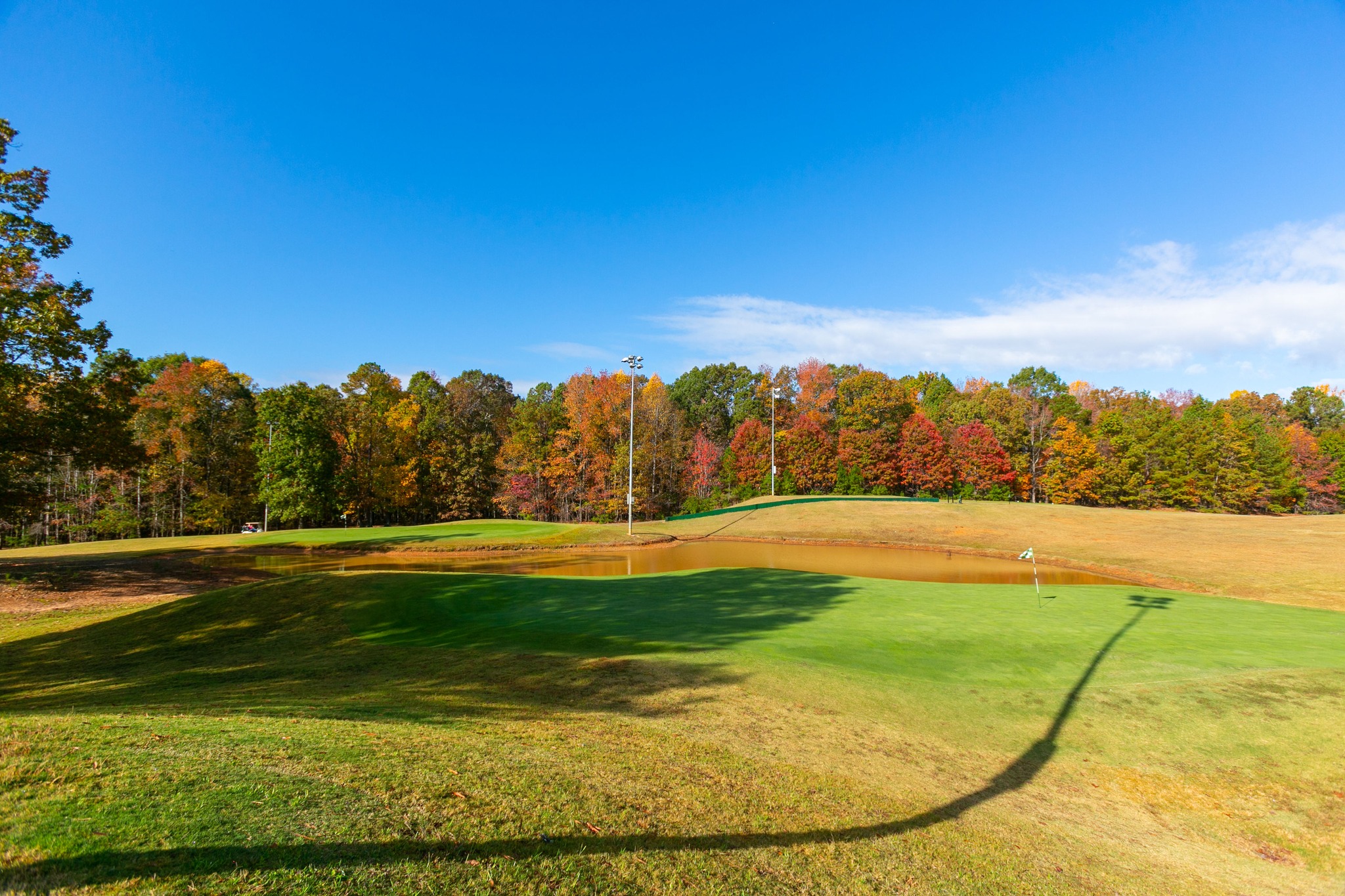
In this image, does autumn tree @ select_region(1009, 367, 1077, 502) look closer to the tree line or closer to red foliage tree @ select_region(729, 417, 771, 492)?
the tree line

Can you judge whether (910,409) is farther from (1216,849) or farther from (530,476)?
(1216,849)

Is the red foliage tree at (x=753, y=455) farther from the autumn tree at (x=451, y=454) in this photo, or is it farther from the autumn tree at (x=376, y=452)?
the autumn tree at (x=376, y=452)

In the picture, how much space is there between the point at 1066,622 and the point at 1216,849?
9259 millimetres

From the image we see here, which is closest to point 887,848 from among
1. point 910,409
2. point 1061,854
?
point 1061,854

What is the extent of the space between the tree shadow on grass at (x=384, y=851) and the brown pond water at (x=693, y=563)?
841 inches

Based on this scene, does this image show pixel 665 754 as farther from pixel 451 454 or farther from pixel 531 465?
pixel 451 454

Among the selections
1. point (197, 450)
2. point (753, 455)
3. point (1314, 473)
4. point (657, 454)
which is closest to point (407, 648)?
point (197, 450)

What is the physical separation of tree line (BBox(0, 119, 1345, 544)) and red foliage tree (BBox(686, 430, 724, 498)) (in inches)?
8.6

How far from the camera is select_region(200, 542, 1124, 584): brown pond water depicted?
1079 inches

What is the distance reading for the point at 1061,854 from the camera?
208 inches

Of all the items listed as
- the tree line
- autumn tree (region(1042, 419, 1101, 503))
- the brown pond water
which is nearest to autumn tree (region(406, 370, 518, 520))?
the tree line

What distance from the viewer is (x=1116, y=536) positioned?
36.2 metres

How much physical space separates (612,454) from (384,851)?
57.8 m

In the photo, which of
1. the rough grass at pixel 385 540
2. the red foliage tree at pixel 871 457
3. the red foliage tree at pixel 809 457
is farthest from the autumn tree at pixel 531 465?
the red foliage tree at pixel 871 457
